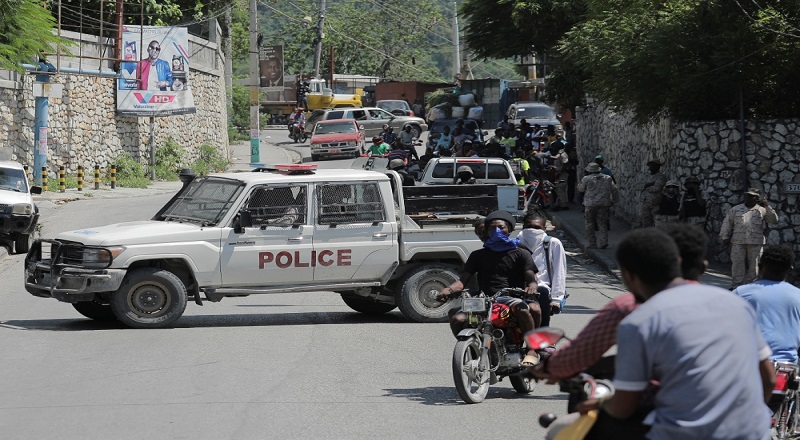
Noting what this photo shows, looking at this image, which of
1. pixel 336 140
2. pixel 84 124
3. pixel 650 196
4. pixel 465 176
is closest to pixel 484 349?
pixel 650 196

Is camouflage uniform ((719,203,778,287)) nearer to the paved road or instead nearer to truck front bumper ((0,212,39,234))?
the paved road

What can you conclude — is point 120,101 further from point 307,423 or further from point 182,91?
point 307,423

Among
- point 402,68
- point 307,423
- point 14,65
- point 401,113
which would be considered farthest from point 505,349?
point 402,68

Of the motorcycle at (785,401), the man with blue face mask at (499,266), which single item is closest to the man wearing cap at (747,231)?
the man with blue face mask at (499,266)

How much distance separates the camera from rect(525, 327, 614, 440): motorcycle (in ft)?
15.9

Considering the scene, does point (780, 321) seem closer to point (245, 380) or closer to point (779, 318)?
point (779, 318)

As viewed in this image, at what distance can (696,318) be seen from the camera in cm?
445

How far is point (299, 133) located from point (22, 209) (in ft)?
144

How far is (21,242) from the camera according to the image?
2300cm

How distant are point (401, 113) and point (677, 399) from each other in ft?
203

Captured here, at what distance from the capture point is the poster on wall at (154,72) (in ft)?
137

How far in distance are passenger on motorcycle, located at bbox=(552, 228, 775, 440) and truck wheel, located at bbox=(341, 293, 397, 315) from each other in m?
10.8

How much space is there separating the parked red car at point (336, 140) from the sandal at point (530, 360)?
135 feet

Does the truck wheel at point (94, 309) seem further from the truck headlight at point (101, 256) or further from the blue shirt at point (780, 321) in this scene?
the blue shirt at point (780, 321)
